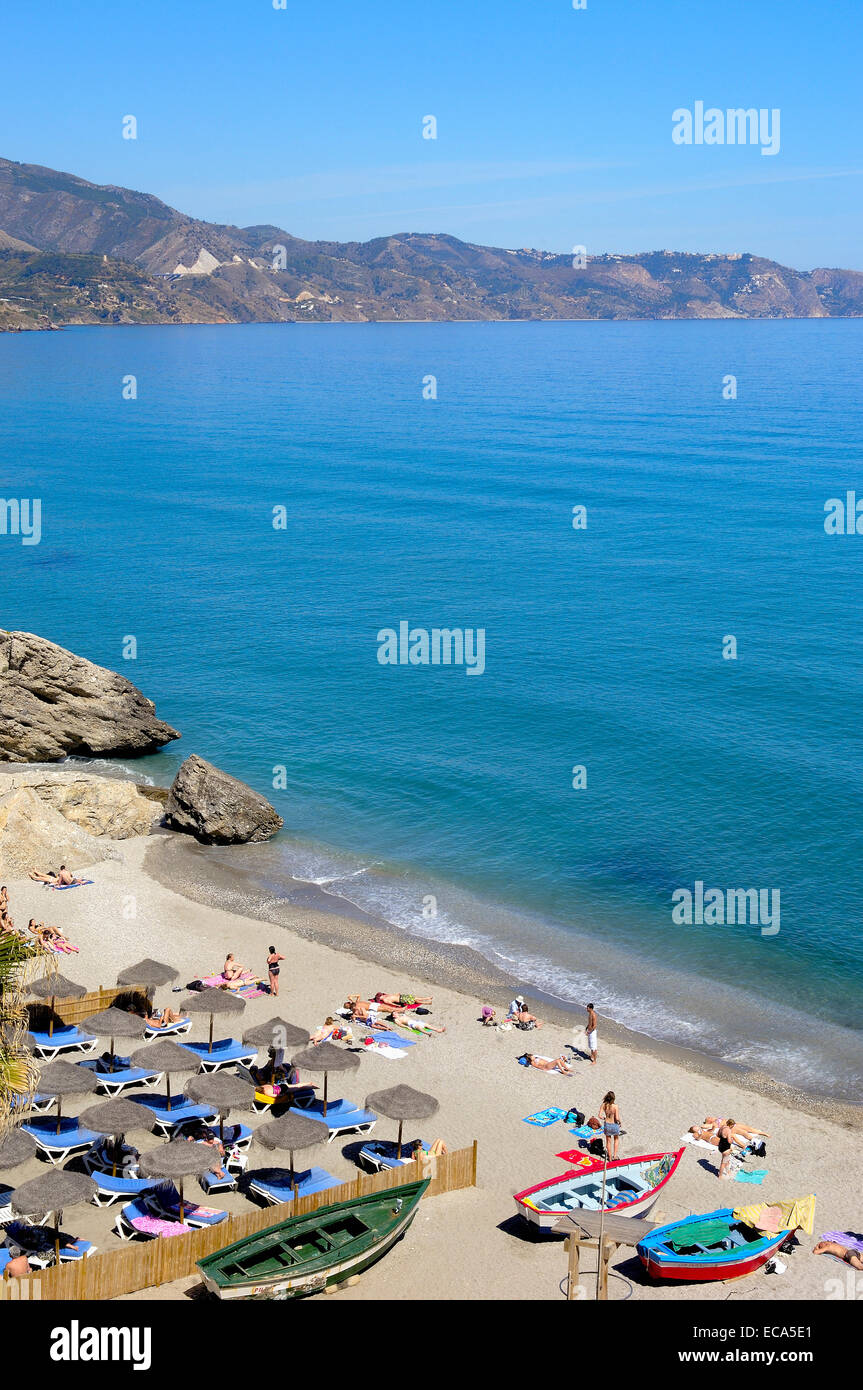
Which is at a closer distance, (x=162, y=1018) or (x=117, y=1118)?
(x=117, y=1118)

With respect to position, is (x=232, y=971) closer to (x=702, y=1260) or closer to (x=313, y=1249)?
(x=313, y=1249)

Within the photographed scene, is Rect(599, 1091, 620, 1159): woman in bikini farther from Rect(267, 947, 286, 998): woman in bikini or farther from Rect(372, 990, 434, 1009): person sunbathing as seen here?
Rect(267, 947, 286, 998): woman in bikini

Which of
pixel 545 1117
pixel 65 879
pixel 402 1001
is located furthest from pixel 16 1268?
pixel 65 879

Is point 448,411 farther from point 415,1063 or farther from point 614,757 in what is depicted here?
point 415,1063

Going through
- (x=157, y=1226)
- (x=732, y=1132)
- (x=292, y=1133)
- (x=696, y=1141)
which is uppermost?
(x=292, y=1133)

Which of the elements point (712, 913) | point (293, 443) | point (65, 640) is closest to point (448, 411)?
point (293, 443)

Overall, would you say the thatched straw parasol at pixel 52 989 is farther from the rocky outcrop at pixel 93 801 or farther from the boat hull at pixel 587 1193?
the rocky outcrop at pixel 93 801
